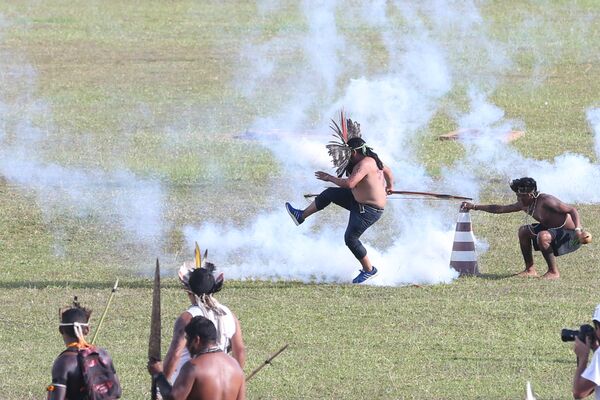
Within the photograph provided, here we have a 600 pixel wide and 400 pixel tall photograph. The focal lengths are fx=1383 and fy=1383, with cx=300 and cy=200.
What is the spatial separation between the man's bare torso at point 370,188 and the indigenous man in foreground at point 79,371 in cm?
669

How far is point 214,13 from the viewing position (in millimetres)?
35188

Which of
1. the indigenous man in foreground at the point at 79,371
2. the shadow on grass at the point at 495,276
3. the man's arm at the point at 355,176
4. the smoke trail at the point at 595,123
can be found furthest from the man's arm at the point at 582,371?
the smoke trail at the point at 595,123

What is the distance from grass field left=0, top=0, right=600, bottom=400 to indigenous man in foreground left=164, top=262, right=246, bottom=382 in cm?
189

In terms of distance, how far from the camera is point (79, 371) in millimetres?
8289

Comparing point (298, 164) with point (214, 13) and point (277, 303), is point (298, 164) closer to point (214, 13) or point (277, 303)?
point (277, 303)

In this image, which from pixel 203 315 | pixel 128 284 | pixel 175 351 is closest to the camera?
pixel 175 351

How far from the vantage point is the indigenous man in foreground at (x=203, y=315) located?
8.77 m

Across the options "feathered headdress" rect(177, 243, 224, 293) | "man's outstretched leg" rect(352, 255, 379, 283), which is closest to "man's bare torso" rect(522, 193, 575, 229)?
"man's outstretched leg" rect(352, 255, 379, 283)

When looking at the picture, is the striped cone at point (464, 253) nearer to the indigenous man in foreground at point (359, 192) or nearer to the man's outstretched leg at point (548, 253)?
the man's outstretched leg at point (548, 253)

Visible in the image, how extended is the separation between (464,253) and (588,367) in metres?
7.11


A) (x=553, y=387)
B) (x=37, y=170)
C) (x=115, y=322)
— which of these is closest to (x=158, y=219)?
(x=37, y=170)

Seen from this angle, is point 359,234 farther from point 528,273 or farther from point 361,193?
point 528,273

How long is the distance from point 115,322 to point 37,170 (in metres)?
8.27

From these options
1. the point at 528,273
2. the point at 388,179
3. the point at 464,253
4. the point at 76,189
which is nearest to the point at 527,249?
the point at 528,273
